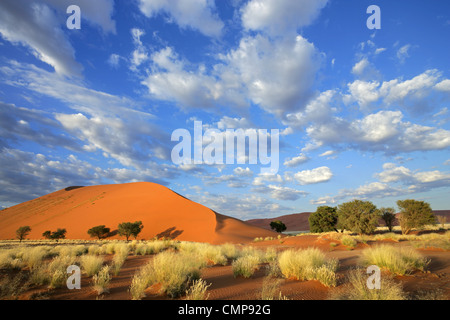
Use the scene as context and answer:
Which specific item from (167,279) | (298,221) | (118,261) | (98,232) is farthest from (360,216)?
(298,221)

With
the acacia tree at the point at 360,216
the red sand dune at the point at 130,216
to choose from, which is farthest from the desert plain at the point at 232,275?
the red sand dune at the point at 130,216

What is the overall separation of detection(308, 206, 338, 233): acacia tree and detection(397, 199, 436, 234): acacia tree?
11080 mm

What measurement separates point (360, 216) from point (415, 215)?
8.38 meters

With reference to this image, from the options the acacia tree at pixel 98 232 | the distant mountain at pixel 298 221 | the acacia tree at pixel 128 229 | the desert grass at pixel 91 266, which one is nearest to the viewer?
the desert grass at pixel 91 266

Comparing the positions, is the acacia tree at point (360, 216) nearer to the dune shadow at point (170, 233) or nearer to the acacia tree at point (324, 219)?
the acacia tree at point (324, 219)

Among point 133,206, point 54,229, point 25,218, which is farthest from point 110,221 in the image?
point 25,218

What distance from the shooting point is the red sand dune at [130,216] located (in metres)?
45.6

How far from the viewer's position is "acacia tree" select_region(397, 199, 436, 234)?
Result: 98.9 feet

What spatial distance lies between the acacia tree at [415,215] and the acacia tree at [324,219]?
1108 cm

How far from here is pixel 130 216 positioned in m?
53.4

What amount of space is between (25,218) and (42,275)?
75.4 m

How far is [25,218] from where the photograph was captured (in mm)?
62031

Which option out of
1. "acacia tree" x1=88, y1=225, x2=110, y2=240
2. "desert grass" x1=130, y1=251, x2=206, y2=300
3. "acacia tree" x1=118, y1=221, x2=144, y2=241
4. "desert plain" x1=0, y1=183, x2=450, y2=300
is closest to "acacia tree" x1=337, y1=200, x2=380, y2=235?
"desert plain" x1=0, y1=183, x2=450, y2=300

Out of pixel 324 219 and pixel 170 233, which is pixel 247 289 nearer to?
pixel 324 219
